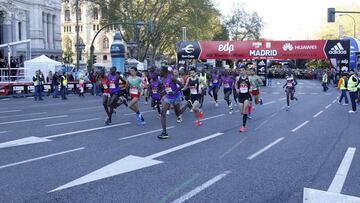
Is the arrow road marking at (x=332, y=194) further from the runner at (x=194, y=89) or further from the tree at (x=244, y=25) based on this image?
the tree at (x=244, y=25)

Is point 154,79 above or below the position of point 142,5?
below

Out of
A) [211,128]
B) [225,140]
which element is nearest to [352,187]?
[225,140]

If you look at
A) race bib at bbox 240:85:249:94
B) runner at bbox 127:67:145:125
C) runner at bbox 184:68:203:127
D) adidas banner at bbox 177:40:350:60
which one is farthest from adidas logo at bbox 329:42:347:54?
A: runner at bbox 127:67:145:125

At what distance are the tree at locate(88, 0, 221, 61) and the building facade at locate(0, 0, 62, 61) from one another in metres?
10.8

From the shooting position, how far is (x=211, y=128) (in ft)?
42.9

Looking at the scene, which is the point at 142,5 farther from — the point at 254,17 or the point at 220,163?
the point at 220,163

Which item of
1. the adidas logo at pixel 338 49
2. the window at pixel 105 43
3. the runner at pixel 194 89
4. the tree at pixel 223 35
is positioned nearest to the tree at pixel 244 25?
the tree at pixel 223 35

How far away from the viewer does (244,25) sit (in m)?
95.5

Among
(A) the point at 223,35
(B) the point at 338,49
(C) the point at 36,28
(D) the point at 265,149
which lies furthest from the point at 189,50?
(A) the point at 223,35

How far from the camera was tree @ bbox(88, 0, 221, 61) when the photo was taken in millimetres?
54969

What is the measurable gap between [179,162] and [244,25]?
Result: 90.0 meters

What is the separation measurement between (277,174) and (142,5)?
51495 millimetres

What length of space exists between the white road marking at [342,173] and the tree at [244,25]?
3421 inches

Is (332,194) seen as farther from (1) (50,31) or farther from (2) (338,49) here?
(1) (50,31)
